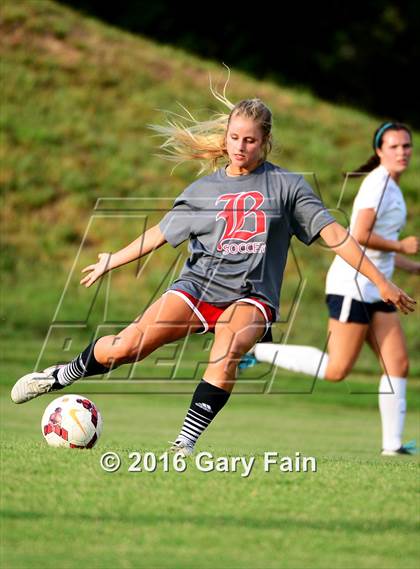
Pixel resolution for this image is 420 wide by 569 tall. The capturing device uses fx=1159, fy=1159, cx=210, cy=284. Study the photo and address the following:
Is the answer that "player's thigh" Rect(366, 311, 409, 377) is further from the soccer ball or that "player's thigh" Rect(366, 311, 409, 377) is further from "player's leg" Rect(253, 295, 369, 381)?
the soccer ball

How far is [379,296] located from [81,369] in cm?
256

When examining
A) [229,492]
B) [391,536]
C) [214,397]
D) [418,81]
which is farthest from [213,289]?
[418,81]

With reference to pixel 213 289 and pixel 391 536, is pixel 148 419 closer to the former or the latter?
pixel 213 289

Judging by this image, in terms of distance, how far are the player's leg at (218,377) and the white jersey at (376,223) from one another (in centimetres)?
220

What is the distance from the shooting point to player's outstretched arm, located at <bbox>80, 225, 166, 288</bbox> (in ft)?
22.1

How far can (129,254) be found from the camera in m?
6.91

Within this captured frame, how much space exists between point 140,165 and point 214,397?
17331 mm

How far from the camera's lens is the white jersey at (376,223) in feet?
27.4

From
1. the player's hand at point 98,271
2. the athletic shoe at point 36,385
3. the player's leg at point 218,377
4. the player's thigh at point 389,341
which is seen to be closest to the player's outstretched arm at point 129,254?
the player's hand at point 98,271

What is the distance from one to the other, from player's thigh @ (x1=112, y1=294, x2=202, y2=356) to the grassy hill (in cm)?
1115

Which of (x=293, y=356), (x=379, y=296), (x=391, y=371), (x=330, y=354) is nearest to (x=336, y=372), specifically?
(x=330, y=354)

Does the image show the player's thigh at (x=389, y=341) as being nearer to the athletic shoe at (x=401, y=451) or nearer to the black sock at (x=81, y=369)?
the athletic shoe at (x=401, y=451)

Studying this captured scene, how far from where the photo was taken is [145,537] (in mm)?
4527

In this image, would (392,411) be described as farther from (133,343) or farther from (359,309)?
(133,343)
